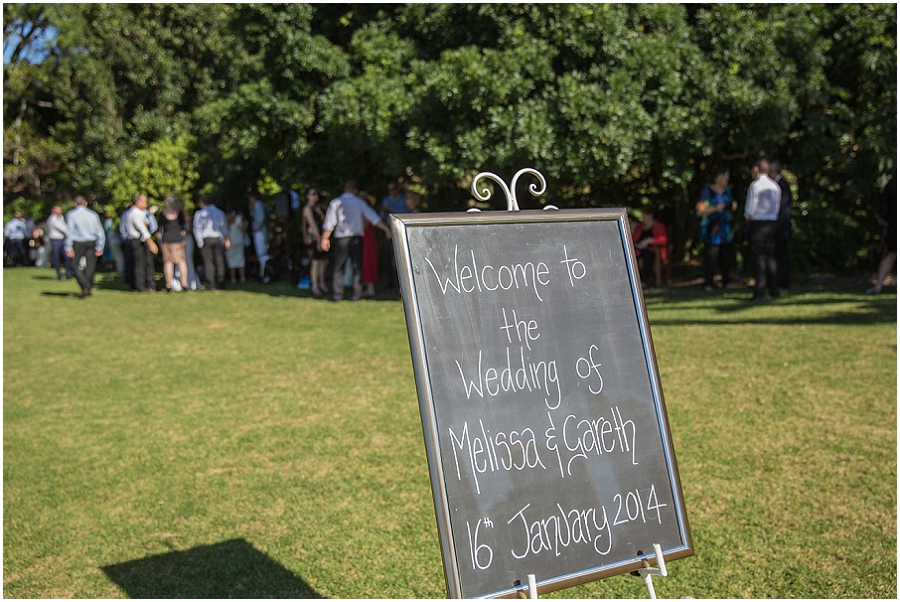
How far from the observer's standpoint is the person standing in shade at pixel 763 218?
1184cm

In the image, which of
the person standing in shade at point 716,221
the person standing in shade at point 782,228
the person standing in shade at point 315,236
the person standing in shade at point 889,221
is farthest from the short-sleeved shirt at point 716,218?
the person standing in shade at point 315,236

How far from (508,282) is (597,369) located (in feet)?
1.50

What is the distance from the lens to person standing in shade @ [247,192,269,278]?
18656 mm

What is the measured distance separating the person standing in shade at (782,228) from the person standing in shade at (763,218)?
16 cm

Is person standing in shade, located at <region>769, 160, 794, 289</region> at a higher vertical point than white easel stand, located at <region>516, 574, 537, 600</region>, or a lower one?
higher

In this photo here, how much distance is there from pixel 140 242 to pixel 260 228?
2.66m

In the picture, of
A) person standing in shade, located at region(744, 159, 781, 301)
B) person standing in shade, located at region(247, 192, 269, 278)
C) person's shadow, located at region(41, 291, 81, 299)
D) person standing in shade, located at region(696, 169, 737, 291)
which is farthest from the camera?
person standing in shade, located at region(247, 192, 269, 278)

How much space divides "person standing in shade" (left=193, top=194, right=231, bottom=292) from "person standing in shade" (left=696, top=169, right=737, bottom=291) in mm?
9237

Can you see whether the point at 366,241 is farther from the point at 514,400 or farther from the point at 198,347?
the point at 514,400

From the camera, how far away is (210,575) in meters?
4.15

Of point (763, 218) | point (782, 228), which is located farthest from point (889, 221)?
point (763, 218)

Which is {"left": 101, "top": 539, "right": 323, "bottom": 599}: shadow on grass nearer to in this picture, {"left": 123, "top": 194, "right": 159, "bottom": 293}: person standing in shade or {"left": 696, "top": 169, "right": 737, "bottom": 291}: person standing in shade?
{"left": 696, "top": 169, "right": 737, "bottom": 291}: person standing in shade

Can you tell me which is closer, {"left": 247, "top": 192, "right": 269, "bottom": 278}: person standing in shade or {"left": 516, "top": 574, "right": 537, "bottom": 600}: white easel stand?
{"left": 516, "top": 574, "right": 537, "bottom": 600}: white easel stand

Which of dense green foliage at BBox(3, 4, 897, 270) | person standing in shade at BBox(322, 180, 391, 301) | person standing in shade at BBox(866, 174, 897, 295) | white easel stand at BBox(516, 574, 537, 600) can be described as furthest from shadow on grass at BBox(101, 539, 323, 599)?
person standing in shade at BBox(866, 174, 897, 295)
